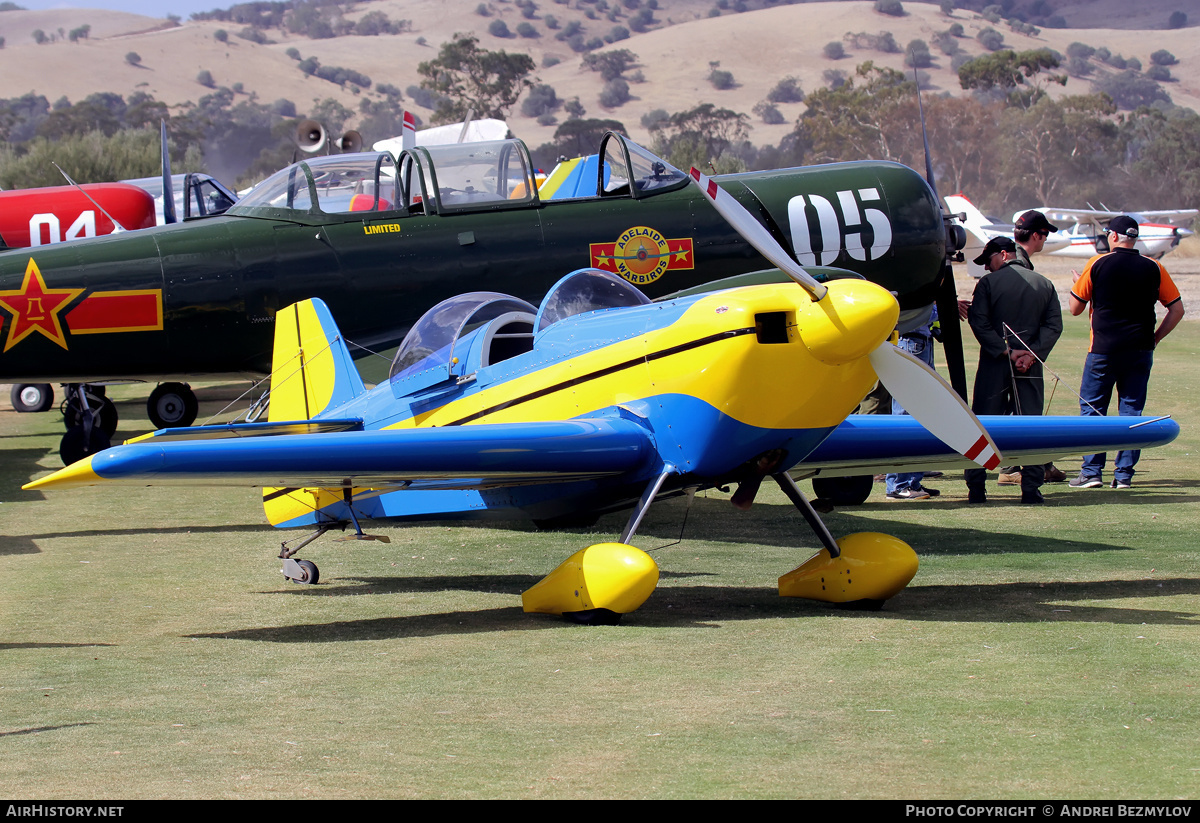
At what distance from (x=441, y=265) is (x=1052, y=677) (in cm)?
766

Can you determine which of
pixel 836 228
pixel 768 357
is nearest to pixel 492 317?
pixel 768 357

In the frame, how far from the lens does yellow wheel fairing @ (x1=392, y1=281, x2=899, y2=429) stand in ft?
20.2

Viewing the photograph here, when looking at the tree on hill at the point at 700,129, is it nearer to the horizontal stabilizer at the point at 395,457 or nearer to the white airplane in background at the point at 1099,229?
the white airplane in background at the point at 1099,229

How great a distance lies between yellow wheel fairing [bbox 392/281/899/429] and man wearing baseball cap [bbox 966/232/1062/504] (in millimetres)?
4147

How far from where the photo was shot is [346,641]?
626 cm

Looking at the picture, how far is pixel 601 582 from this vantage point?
634 cm

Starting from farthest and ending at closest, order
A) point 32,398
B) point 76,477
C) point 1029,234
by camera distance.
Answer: point 32,398 < point 1029,234 < point 76,477

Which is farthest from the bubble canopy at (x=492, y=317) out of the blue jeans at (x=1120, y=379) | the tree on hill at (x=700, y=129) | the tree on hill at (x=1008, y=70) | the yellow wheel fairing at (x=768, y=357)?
the tree on hill at (x=1008, y=70)

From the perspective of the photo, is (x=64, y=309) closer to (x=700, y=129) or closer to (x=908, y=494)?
(x=908, y=494)

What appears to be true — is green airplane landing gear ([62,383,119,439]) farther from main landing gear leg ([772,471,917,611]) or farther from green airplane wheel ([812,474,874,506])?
main landing gear leg ([772,471,917,611])

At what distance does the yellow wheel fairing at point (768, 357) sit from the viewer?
20.2 feet

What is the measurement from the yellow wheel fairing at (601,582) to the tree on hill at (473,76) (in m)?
98.7

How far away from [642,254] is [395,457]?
5.97 m
